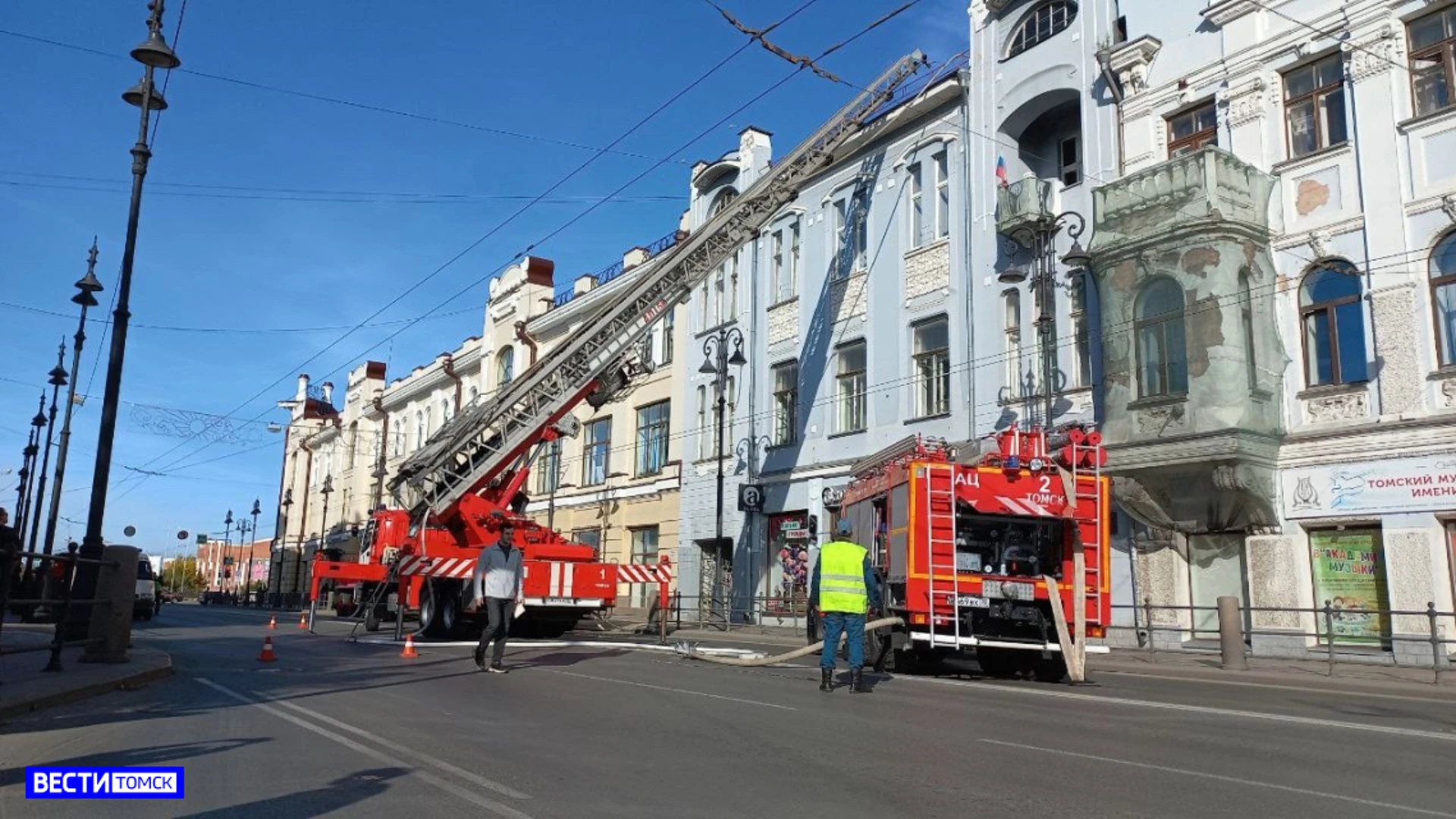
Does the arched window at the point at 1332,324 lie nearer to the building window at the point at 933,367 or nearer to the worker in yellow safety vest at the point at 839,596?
the building window at the point at 933,367

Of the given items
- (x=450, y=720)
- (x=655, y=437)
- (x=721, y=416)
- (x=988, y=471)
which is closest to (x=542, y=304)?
(x=655, y=437)

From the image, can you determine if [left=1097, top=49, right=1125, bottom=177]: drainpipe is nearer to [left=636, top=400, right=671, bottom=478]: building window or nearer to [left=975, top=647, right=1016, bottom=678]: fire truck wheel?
[left=975, top=647, right=1016, bottom=678]: fire truck wheel

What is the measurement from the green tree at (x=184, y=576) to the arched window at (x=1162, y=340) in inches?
4664

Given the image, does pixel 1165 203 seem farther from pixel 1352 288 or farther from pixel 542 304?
pixel 542 304

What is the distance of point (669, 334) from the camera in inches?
1487

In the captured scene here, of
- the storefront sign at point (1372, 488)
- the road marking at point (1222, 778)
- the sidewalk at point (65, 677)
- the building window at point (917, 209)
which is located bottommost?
the road marking at point (1222, 778)

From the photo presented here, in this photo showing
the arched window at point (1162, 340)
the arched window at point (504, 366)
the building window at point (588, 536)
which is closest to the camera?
the arched window at point (1162, 340)

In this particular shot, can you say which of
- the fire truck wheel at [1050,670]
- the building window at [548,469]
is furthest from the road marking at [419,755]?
the building window at [548,469]

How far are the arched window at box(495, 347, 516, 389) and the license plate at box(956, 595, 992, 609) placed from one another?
3573 cm

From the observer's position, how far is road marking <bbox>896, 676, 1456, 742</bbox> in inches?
350

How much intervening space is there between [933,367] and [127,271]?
59.7ft

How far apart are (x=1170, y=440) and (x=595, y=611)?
35.8 feet


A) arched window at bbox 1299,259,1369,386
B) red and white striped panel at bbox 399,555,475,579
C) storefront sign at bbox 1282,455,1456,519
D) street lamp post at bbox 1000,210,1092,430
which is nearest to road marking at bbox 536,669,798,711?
red and white striped panel at bbox 399,555,475,579

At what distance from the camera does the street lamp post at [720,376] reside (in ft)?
94.8
